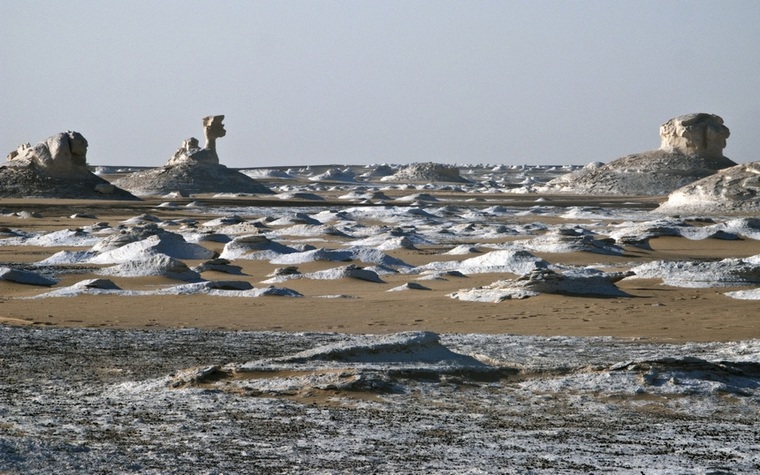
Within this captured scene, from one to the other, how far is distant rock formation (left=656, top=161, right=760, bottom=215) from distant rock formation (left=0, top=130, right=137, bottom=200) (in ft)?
82.6

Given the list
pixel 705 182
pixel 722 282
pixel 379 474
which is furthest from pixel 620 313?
pixel 705 182

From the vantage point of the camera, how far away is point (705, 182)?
162ft

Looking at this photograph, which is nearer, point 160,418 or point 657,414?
point 160,418

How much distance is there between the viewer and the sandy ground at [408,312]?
13889 millimetres

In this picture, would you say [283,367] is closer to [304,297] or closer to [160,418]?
[160,418]

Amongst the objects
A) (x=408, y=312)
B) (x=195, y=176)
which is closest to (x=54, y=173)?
(x=195, y=176)

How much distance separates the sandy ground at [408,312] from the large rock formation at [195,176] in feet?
141

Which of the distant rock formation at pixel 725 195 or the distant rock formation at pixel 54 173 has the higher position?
the distant rock formation at pixel 54 173

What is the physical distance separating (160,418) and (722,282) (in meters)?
12.8

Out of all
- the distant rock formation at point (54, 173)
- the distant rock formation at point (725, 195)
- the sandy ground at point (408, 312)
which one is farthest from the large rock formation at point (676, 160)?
the sandy ground at point (408, 312)

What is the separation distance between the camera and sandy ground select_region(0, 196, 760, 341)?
1389cm

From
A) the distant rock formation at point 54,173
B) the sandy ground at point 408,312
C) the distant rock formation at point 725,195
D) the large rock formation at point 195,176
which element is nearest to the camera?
the sandy ground at point 408,312

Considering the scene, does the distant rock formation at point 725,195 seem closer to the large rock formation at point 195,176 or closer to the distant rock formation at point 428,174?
the large rock formation at point 195,176

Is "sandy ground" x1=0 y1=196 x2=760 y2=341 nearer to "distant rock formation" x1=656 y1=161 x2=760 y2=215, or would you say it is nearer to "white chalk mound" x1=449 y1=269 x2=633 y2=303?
"white chalk mound" x1=449 y1=269 x2=633 y2=303
